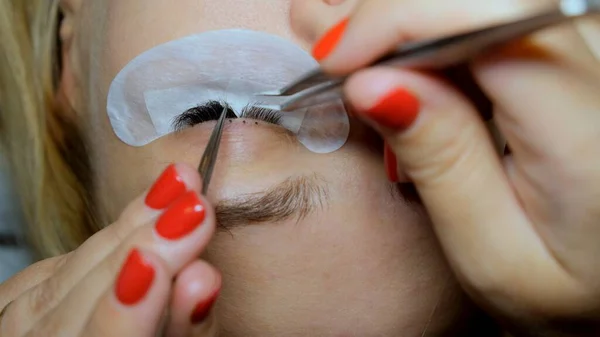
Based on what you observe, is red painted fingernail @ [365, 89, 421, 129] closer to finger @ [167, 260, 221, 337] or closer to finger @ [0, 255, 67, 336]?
finger @ [167, 260, 221, 337]

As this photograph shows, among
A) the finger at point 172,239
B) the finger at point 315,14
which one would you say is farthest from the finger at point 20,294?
the finger at point 315,14

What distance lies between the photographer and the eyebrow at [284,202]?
680 mm

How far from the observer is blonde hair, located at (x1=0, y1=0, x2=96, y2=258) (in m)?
0.93

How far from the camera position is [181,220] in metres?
0.54

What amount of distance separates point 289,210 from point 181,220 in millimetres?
173

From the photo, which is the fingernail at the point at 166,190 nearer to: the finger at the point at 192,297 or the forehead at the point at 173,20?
the finger at the point at 192,297

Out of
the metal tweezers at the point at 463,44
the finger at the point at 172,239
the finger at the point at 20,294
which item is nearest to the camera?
the metal tweezers at the point at 463,44

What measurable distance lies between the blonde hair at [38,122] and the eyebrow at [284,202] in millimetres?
327

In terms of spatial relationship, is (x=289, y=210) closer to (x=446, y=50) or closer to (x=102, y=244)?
(x=102, y=244)

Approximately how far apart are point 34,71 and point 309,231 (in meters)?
0.54

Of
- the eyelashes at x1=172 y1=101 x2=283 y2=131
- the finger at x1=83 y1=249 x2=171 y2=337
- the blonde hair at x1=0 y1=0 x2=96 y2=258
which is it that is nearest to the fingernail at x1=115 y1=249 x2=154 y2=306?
the finger at x1=83 y1=249 x2=171 y2=337

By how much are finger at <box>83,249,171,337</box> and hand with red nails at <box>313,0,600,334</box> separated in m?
0.23

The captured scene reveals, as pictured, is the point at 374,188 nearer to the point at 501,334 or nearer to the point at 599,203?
the point at 599,203

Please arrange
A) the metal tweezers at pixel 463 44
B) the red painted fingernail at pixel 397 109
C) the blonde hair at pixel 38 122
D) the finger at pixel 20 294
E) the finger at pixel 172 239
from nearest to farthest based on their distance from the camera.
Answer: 1. the metal tweezers at pixel 463 44
2. the red painted fingernail at pixel 397 109
3. the finger at pixel 172 239
4. the finger at pixel 20 294
5. the blonde hair at pixel 38 122
